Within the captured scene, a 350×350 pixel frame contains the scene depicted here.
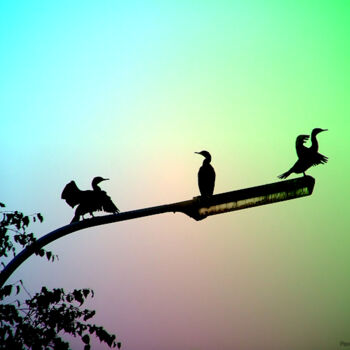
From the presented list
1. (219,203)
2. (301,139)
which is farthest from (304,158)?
(219,203)

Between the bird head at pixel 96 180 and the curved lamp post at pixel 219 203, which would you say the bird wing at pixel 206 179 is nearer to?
the bird head at pixel 96 180

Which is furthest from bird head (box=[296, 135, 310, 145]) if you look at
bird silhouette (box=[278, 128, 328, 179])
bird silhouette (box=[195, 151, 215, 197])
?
bird silhouette (box=[195, 151, 215, 197])

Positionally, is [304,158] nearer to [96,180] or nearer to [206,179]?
[206,179]

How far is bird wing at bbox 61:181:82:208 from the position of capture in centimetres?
823

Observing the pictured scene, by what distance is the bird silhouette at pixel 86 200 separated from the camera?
27.1 ft

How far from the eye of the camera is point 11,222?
19.1 ft

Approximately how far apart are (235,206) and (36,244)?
204cm

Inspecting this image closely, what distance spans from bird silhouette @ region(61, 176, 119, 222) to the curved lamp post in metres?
3.50

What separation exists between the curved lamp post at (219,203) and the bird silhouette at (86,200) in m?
3.50

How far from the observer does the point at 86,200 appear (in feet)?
27.9

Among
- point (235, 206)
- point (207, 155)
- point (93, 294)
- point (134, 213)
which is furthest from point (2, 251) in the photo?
point (207, 155)

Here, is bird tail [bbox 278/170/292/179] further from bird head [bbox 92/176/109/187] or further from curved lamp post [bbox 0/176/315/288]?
→ bird head [bbox 92/176/109/187]

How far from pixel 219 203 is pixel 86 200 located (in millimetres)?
4182

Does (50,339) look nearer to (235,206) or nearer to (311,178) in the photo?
(235,206)
